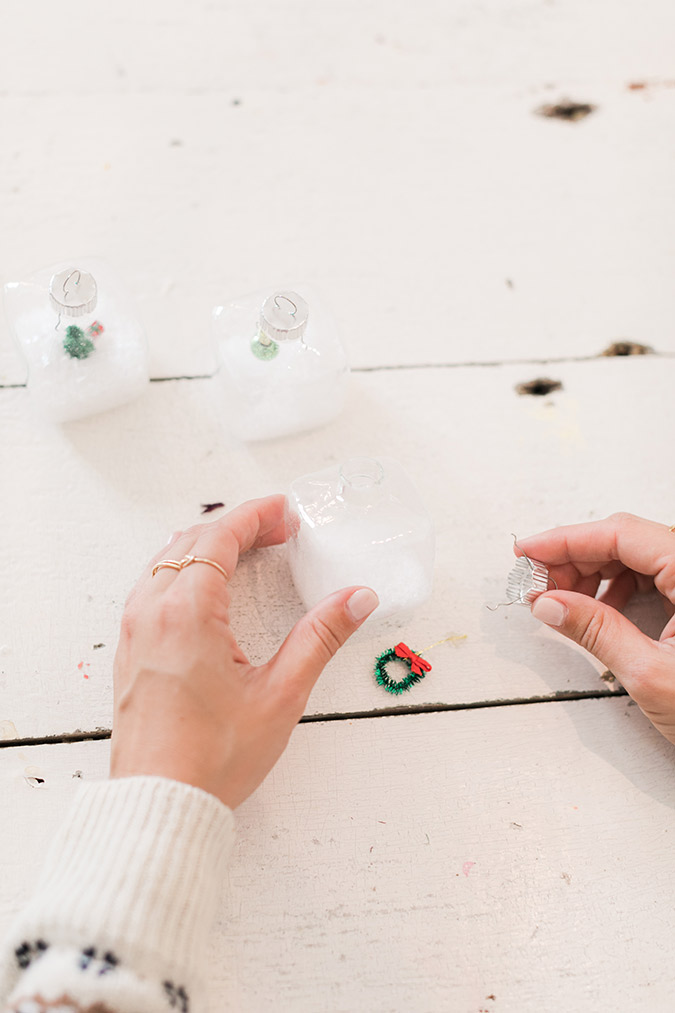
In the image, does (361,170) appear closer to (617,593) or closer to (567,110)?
(567,110)

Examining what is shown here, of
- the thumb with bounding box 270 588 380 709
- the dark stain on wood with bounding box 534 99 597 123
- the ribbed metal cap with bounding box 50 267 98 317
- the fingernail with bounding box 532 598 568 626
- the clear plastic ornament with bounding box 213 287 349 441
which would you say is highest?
the dark stain on wood with bounding box 534 99 597 123

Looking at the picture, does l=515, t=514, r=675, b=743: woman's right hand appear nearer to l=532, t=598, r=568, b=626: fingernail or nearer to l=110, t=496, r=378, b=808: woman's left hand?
l=532, t=598, r=568, b=626: fingernail

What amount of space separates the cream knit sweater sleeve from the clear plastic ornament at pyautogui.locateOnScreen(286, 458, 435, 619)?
183 millimetres

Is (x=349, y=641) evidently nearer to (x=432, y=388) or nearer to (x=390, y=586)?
(x=390, y=586)

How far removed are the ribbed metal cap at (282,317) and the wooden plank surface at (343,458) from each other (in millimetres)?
117

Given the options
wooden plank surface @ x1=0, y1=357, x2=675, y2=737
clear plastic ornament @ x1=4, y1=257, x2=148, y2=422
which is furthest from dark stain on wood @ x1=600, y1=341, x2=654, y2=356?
clear plastic ornament @ x1=4, y1=257, x2=148, y2=422

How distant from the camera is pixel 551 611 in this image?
58 centimetres

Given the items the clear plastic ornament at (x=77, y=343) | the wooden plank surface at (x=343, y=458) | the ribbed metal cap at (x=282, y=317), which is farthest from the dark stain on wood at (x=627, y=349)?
the clear plastic ornament at (x=77, y=343)

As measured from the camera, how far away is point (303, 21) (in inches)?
35.2

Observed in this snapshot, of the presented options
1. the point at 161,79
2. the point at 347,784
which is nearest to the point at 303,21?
the point at 161,79

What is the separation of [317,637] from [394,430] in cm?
25

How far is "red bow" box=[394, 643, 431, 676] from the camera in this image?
617 millimetres

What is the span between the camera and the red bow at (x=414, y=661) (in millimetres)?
617

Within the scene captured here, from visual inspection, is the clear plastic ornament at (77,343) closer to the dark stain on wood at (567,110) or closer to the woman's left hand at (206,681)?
the woman's left hand at (206,681)
